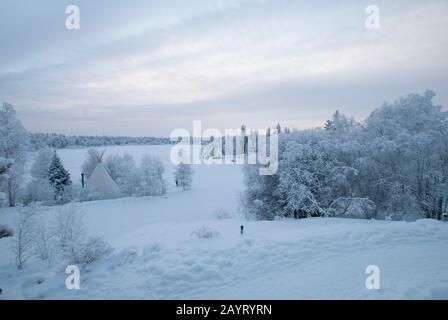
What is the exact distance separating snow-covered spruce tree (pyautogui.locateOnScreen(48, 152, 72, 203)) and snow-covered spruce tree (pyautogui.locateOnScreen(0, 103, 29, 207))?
504cm

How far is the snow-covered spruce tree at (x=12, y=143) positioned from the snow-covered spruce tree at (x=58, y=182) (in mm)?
5042

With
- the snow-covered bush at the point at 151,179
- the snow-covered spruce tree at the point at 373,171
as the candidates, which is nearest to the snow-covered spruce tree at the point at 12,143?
the snow-covered bush at the point at 151,179

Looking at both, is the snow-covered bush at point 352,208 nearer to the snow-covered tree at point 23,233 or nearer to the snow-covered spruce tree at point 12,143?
the snow-covered tree at point 23,233

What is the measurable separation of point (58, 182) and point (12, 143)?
879 centimetres

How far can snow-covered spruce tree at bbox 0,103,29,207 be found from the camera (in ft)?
88.0

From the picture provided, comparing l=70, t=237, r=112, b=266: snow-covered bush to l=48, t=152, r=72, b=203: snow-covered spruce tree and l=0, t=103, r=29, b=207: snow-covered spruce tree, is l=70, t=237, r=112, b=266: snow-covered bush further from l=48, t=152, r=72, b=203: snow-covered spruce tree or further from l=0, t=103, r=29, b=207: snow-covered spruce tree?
l=48, t=152, r=72, b=203: snow-covered spruce tree

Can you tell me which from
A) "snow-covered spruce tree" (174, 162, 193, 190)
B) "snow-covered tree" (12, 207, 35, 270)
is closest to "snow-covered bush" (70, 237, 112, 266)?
"snow-covered tree" (12, 207, 35, 270)

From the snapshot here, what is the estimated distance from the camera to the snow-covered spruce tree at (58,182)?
33.3 m

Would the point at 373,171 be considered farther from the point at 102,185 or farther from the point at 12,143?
the point at 12,143

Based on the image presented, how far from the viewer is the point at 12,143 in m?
27.2

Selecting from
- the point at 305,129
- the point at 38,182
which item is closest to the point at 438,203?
the point at 305,129

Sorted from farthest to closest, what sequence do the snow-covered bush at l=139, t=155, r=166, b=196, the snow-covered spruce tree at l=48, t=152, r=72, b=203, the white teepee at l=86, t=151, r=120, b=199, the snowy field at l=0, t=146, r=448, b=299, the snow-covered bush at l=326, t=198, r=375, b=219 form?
1. the snow-covered bush at l=139, t=155, r=166, b=196
2. the snow-covered spruce tree at l=48, t=152, r=72, b=203
3. the white teepee at l=86, t=151, r=120, b=199
4. the snow-covered bush at l=326, t=198, r=375, b=219
5. the snowy field at l=0, t=146, r=448, b=299

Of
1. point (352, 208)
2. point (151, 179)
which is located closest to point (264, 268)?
point (352, 208)

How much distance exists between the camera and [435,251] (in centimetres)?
773
